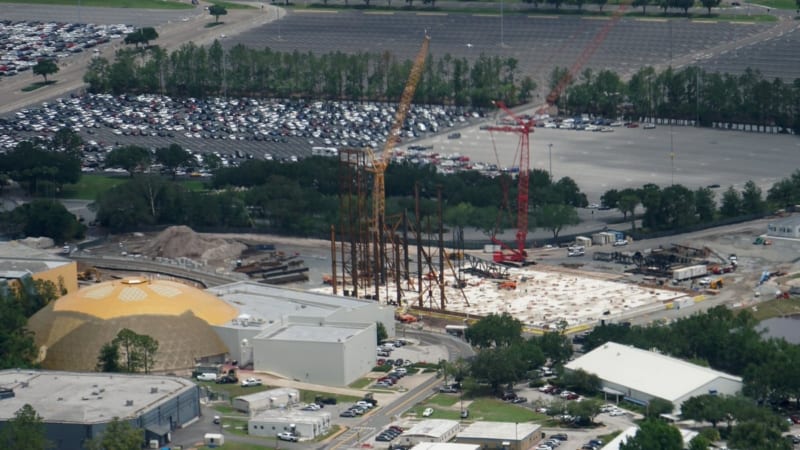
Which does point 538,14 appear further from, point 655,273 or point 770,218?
point 655,273

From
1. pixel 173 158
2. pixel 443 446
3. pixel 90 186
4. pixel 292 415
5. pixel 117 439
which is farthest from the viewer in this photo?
pixel 173 158

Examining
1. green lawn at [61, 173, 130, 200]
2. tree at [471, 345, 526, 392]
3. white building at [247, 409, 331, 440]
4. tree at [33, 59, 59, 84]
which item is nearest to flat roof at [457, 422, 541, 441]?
tree at [471, 345, 526, 392]

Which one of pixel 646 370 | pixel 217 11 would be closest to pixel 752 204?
pixel 646 370

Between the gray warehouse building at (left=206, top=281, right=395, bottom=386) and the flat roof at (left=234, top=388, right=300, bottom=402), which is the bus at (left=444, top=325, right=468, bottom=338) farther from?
Answer: the flat roof at (left=234, top=388, right=300, bottom=402)

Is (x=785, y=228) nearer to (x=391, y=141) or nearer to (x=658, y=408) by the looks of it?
(x=391, y=141)

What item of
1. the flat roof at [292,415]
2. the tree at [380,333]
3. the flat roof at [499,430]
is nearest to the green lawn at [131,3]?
the tree at [380,333]
